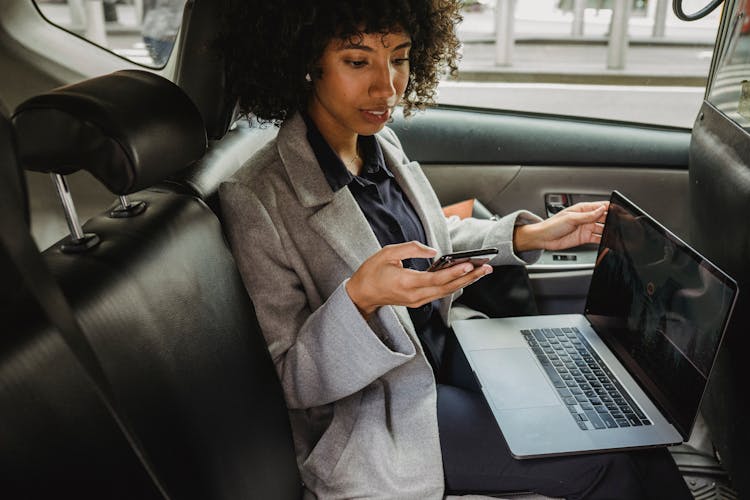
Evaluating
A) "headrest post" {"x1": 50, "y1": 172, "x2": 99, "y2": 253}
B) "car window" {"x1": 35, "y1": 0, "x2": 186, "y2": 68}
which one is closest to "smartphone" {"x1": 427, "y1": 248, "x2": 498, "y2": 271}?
"headrest post" {"x1": 50, "y1": 172, "x2": 99, "y2": 253}

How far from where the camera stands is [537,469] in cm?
104

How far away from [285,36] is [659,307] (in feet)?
2.51

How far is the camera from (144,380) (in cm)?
74

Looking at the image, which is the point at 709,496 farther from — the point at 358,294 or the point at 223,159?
the point at 223,159

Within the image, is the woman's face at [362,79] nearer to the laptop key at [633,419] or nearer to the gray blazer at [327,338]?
the gray blazer at [327,338]

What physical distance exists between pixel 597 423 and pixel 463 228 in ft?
1.98

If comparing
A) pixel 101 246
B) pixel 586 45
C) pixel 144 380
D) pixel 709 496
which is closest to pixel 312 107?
pixel 101 246

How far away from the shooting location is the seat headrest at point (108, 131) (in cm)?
70

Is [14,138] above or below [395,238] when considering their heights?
above

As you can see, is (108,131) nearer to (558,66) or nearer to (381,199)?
(381,199)

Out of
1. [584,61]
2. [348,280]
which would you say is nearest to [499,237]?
[348,280]

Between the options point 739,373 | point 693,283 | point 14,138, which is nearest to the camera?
point 14,138

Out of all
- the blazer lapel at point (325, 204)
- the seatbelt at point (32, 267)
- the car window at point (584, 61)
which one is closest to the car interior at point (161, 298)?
the seatbelt at point (32, 267)

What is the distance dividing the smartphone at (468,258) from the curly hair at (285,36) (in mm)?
420
